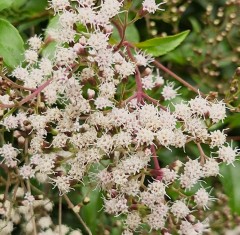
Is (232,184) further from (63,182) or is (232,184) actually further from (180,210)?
(63,182)

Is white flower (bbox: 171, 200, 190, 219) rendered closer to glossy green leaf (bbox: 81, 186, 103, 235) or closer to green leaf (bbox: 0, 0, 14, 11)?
glossy green leaf (bbox: 81, 186, 103, 235)

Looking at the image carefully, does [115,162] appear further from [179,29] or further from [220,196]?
[179,29]

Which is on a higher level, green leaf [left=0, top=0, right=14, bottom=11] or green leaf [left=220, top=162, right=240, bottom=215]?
green leaf [left=0, top=0, right=14, bottom=11]

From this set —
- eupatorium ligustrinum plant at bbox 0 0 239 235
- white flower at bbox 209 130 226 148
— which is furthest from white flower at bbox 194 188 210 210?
white flower at bbox 209 130 226 148

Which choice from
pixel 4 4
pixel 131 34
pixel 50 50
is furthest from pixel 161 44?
pixel 4 4

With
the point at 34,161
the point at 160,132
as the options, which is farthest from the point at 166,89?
the point at 34,161

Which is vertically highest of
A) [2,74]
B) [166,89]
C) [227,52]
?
[2,74]

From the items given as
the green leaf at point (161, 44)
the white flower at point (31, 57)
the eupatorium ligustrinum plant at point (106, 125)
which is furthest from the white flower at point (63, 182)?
the green leaf at point (161, 44)
